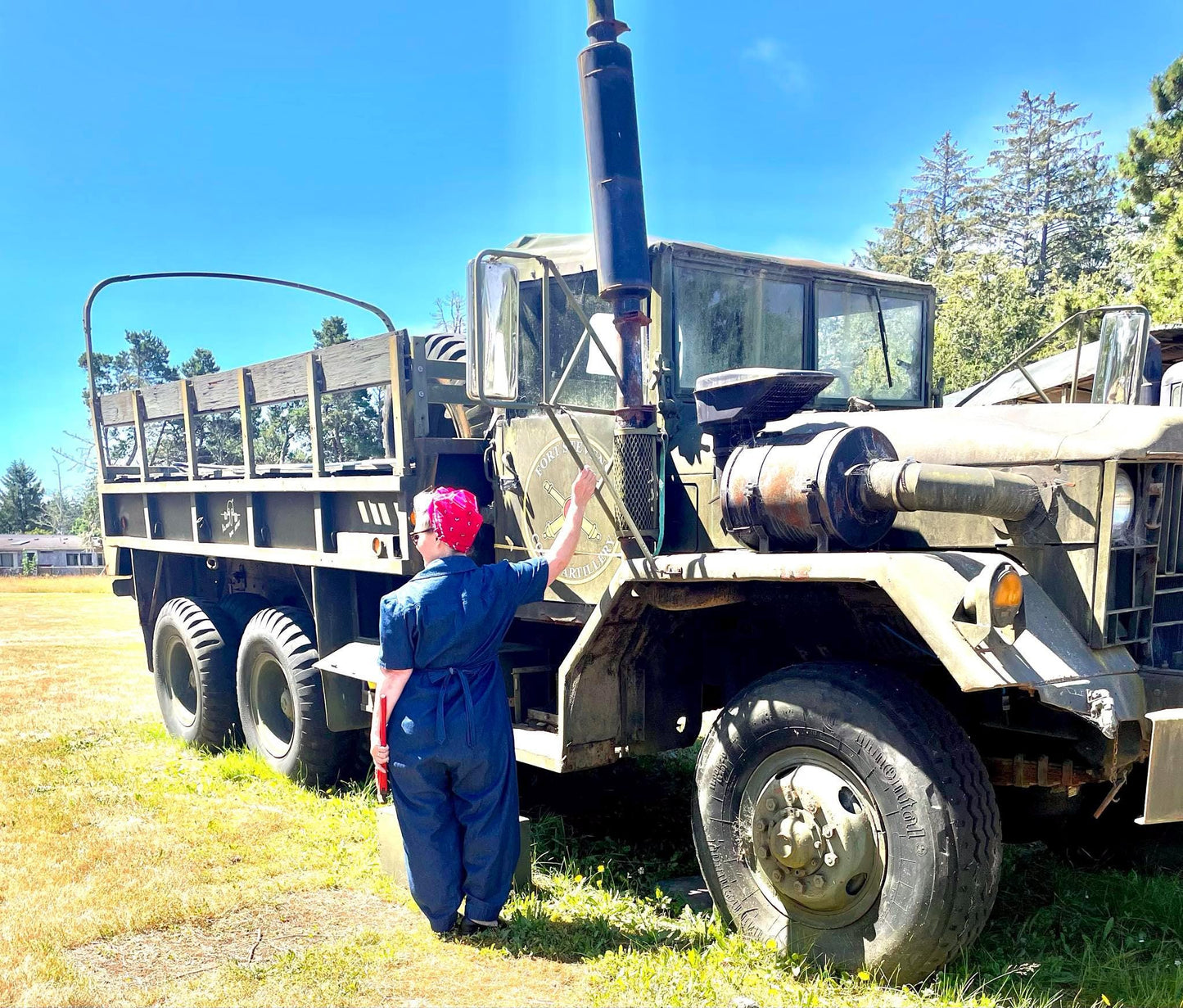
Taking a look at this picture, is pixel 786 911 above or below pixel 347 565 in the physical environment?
below

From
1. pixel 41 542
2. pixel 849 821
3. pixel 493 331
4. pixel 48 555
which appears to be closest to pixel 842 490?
pixel 849 821

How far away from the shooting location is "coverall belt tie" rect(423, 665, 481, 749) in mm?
3768

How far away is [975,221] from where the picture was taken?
44.1 meters

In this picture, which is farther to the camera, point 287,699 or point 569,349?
point 287,699

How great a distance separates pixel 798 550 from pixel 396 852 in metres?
2.20

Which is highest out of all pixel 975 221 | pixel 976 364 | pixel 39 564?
pixel 975 221

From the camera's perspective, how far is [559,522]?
4633 mm

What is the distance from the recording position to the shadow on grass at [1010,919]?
3357 millimetres

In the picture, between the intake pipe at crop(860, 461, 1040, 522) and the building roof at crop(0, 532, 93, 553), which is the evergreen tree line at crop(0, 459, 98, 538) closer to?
the building roof at crop(0, 532, 93, 553)

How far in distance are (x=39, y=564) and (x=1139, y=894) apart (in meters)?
63.1

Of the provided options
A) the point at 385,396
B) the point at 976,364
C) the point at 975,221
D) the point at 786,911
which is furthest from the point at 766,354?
the point at 975,221

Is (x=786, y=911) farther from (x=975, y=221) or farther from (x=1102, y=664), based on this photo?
(x=975, y=221)

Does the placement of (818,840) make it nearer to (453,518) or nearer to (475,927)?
(475,927)

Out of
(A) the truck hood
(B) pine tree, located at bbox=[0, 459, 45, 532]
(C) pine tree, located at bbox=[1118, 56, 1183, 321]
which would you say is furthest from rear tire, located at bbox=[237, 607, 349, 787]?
(B) pine tree, located at bbox=[0, 459, 45, 532]
